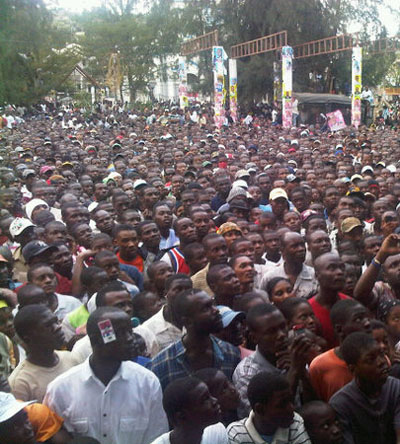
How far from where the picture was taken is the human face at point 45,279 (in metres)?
4.25

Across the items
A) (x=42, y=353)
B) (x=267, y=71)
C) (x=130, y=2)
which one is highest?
(x=130, y=2)

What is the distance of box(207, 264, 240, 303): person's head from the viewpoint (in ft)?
13.4

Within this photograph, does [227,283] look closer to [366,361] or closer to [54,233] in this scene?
[366,361]

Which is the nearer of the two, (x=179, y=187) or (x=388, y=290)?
(x=388, y=290)

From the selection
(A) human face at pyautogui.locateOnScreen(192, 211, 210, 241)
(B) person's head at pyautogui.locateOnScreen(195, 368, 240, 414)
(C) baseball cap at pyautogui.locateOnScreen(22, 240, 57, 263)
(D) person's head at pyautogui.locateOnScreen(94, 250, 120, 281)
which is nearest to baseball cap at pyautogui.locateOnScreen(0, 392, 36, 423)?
(B) person's head at pyautogui.locateOnScreen(195, 368, 240, 414)

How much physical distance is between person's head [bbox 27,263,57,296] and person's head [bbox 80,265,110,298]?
9.0 inches

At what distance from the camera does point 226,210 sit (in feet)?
22.7

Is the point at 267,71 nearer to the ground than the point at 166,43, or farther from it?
nearer to the ground

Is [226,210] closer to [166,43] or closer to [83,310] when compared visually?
[83,310]

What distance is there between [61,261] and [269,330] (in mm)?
2347

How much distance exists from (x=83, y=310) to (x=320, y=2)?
3294 centimetres

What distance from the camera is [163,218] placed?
20.7ft

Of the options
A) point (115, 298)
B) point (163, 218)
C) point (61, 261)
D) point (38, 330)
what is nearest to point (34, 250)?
point (61, 261)

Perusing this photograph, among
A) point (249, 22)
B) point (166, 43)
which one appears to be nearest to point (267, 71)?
point (249, 22)
